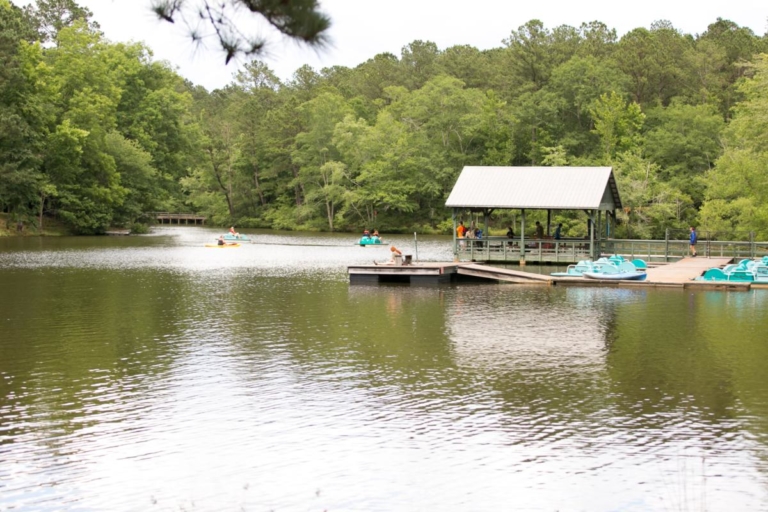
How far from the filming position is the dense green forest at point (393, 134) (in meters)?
58.8

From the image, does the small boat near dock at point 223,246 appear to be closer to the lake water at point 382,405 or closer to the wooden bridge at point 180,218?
the lake water at point 382,405

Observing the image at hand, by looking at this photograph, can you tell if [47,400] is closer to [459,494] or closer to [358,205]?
[459,494]

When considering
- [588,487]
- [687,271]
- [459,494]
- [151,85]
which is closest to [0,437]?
[459,494]

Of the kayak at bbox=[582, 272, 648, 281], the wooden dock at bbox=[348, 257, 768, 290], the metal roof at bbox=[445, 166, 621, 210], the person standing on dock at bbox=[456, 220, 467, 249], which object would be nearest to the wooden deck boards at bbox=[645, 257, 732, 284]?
the wooden dock at bbox=[348, 257, 768, 290]

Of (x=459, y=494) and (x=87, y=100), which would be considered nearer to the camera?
(x=459, y=494)

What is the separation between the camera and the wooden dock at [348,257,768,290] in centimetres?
3106

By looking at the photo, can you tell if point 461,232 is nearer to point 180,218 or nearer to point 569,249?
point 569,249

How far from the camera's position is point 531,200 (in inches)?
1545

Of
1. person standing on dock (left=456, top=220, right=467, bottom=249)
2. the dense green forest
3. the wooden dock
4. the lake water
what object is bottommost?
the lake water

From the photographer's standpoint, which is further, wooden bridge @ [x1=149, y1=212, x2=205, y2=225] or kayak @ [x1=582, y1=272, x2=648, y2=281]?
wooden bridge @ [x1=149, y1=212, x2=205, y2=225]

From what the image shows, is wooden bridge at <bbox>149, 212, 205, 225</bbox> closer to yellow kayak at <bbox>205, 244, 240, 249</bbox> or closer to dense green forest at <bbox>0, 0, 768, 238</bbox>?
dense green forest at <bbox>0, 0, 768, 238</bbox>

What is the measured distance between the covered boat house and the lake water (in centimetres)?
1259

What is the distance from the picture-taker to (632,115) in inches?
2776

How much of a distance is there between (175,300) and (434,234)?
55.0 metres
